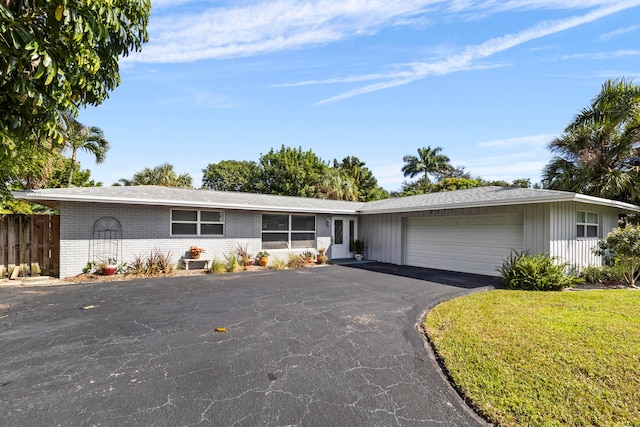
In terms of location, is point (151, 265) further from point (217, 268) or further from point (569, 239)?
point (569, 239)

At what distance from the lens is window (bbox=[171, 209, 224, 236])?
36.7 feet

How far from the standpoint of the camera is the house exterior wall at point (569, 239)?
9078mm

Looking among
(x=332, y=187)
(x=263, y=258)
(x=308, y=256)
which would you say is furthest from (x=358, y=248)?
(x=332, y=187)

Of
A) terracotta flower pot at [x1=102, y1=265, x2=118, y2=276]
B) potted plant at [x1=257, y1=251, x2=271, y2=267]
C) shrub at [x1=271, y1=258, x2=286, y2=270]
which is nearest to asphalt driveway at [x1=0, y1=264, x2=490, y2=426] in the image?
terracotta flower pot at [x1=102, y1=265, x2=118, y2=276]

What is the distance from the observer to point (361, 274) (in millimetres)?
10656

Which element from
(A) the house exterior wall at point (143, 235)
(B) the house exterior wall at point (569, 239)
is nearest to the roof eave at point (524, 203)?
(B) the house exterior wall at point (569, 239)

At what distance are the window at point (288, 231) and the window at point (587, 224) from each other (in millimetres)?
10010

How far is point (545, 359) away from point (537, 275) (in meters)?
5.34

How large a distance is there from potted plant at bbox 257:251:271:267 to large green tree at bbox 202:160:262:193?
19.1 m

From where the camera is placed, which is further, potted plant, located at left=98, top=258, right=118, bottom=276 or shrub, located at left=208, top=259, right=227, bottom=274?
shrub, located at left=208, top=259, right=227, bottom=274

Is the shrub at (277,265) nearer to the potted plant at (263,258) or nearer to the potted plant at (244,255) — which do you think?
the potted plant at (263,258)

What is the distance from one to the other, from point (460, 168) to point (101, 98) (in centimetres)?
4232

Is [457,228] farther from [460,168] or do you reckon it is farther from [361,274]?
[460,168]

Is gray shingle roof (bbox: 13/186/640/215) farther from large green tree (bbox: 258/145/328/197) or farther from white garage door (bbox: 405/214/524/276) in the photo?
large green tree (bbox: 258/145/328/197)
